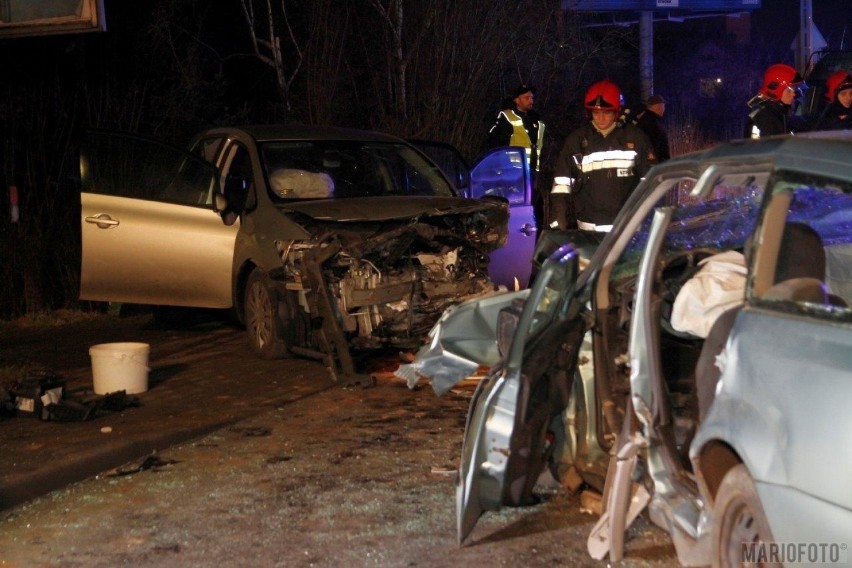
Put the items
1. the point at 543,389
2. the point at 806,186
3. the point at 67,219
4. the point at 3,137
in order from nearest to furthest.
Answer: the point at 806,186 → the point at 543,389 → the point at 67,219 → the point at 3,137

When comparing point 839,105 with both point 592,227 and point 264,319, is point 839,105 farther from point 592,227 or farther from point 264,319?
point 264,319

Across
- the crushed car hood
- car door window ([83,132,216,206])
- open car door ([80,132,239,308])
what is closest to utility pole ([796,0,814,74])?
the crushed car hood

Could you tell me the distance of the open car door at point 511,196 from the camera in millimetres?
9695

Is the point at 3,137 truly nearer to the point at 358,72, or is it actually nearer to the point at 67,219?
the point at 67,219

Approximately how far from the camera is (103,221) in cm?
928

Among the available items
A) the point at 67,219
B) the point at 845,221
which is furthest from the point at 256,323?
the point at 845,221

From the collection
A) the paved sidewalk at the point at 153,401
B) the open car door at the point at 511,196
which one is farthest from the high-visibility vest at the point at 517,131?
the paved sidewalk at the point at 153,401

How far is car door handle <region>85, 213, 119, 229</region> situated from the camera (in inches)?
365

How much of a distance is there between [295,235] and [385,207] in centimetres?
68

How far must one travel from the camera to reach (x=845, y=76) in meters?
9.09

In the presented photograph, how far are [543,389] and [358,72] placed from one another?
13374mm

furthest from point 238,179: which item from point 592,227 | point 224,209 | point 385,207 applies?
point 592,227

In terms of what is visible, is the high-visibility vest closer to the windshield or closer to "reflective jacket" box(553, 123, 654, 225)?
the windshield

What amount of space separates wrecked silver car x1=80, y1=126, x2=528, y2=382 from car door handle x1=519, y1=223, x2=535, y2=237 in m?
0.66
